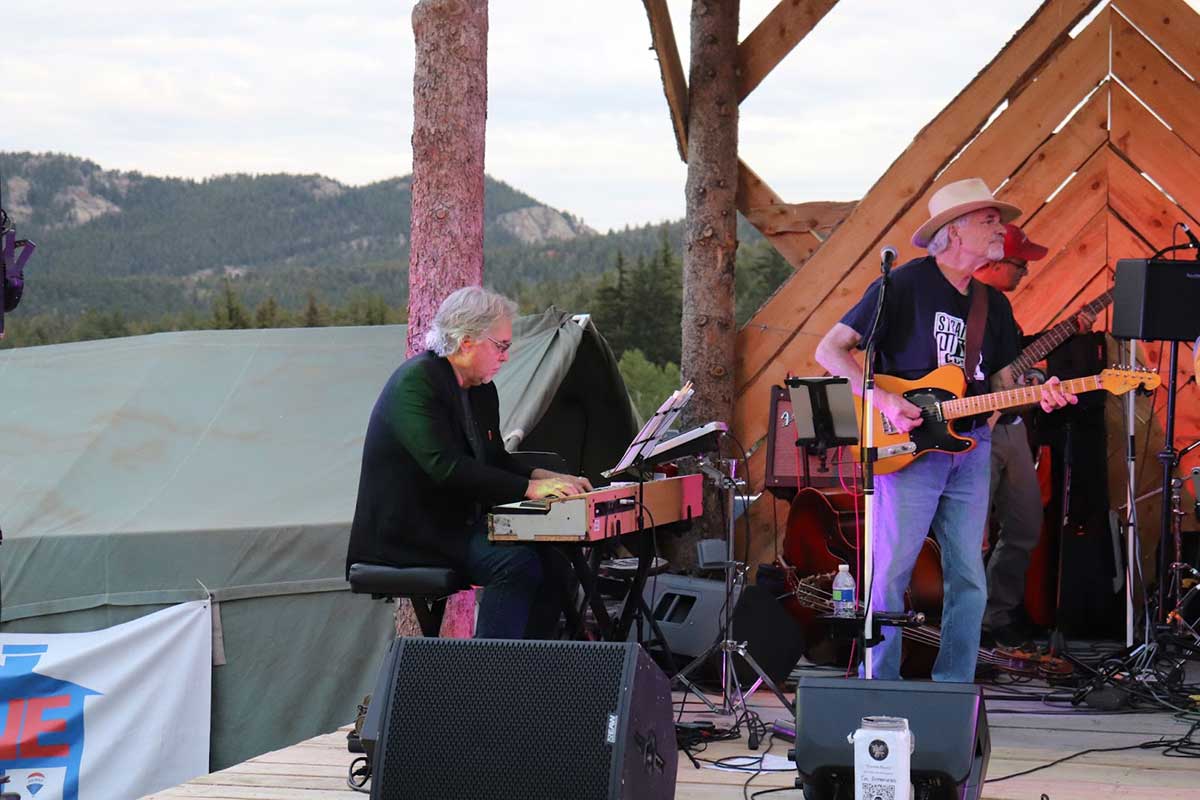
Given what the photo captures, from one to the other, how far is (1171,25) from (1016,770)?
516 centimetres

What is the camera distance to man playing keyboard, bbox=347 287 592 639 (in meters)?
4.45

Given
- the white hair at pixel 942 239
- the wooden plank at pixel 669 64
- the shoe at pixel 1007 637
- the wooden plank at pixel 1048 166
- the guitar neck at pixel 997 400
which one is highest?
the wooden plank at pixel 669 64

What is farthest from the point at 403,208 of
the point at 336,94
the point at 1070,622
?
the point at 1070,622

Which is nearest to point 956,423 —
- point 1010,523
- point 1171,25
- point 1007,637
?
point 1010,523

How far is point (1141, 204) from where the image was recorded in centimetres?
955

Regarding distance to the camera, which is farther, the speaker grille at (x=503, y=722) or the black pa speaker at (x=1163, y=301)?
Result: the black pa speaker at (x=1163, y=301)

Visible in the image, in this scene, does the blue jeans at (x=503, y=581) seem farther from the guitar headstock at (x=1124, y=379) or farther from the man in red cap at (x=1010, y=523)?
the man in red cap at (x=1010, y=523)

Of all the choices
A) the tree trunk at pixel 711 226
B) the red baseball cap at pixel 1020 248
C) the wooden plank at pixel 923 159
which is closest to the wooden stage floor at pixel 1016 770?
the red baseball cap at pixel 1020 248

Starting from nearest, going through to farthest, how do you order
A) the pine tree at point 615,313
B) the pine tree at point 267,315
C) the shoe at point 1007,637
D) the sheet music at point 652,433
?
1. the sheet music at point 652,433
2. the shoe at point 1007,637
3. the pine tree at point 267,315
4. the pine tree at point 615,313

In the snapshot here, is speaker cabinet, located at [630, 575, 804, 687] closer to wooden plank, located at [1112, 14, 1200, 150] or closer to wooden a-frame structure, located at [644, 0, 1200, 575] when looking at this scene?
wooden a-frame structure, located at [644, 0, 1200, 575]

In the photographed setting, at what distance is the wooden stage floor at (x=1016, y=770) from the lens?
4074mm

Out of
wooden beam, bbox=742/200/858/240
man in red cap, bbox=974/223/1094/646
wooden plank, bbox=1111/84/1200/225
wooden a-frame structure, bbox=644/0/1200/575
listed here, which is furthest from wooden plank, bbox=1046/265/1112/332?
A: man in red cap, bbox=974/223/1094/646

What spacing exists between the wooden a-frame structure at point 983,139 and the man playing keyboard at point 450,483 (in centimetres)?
303

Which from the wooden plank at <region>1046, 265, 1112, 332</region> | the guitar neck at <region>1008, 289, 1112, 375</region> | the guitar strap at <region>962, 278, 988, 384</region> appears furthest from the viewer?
the wooden plank at <region>1046, 265, 1112, 332</region>
